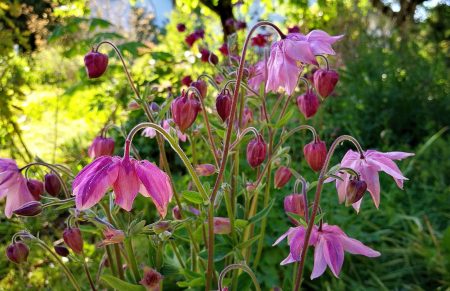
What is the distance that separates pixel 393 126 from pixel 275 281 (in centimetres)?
193

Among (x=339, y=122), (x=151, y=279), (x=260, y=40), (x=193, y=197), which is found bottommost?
(x=339, y=122)

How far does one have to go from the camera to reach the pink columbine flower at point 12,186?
Result: 106 centimetres

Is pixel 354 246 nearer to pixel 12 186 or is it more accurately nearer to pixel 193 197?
pixel 193 197

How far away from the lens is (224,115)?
1.08 m

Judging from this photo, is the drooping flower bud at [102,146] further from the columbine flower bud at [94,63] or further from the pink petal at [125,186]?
the pink petal at [125,186]

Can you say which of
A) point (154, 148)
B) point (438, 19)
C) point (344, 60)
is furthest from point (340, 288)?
point (438, 19)

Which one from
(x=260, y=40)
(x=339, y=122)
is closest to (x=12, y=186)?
(x=260, y=40)

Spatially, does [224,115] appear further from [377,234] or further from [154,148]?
[154,148]

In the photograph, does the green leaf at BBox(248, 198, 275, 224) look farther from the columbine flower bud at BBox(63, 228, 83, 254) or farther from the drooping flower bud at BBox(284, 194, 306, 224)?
the columbine flower bud at BBox(63, 228, 83, 254)

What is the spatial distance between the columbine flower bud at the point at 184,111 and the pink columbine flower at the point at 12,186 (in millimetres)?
360

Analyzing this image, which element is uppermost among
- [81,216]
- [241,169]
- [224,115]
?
[224,115]

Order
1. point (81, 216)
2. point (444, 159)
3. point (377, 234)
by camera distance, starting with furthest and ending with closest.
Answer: point (444, 159)
point (377, 234)
point (81, 216)

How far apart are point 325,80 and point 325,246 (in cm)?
38

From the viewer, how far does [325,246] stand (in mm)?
1008
